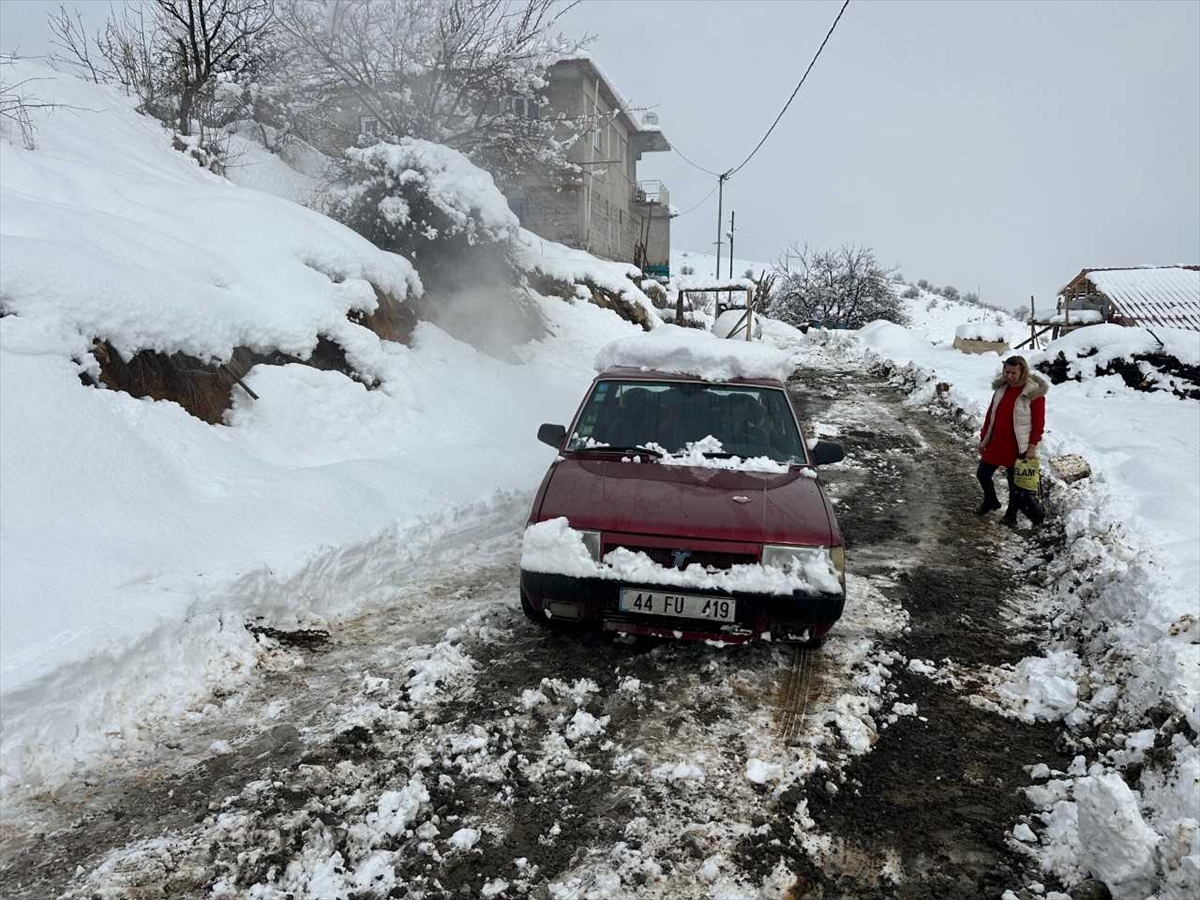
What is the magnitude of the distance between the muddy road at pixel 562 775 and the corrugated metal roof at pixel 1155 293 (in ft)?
62.9

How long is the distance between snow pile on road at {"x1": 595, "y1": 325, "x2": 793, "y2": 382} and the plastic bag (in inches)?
93.7

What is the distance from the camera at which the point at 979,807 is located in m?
2.77

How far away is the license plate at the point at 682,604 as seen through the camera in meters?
3.48

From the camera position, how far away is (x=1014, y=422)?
6230mm

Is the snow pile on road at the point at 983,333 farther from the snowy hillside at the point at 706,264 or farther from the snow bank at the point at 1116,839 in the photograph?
the snowy hillside at the point at 706,264

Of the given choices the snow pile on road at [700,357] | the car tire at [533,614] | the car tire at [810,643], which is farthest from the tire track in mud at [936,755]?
the snow pile on road at [700,357]

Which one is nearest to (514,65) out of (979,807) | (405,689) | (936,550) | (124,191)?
(124,191)

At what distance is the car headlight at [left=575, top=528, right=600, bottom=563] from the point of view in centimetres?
361

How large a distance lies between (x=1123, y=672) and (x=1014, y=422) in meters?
3.25

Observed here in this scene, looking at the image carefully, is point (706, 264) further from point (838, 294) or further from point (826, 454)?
point (826, 454)

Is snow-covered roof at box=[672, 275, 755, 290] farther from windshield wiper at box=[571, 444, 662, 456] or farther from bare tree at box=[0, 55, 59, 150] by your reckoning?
windshield wiper at box=[571, 444, 662, 456]

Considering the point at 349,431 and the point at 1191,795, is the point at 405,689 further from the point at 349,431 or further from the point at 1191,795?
the point at 349,431

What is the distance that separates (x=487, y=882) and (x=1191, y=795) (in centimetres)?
244

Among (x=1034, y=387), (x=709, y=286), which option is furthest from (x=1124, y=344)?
(x=709, y=286)
